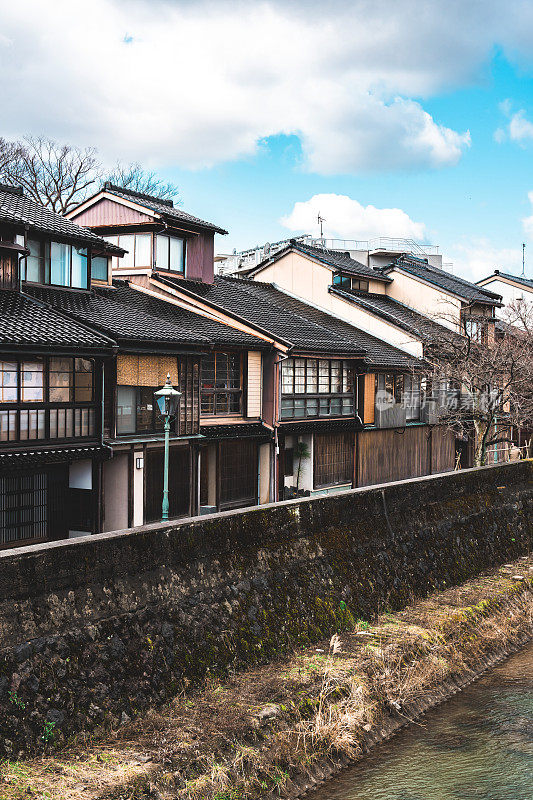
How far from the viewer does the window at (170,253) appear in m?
28.1

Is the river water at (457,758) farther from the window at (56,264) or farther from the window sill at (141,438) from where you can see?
the window at (56,264)

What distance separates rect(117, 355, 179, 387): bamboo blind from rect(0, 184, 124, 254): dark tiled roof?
4406 millimetres

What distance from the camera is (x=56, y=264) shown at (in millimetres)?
22781

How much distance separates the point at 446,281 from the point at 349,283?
25.2 ft

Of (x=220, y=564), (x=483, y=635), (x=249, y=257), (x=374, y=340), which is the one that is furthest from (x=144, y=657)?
(x=249, y=257)

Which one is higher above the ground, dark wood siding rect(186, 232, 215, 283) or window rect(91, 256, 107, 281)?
dark wood siding rect(186, 232, 215, 283)

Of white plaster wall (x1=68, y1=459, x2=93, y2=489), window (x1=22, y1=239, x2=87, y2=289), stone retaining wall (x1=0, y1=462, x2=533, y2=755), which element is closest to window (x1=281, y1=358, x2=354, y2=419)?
window (x1=22, y1=239, x2=87, y2=289)

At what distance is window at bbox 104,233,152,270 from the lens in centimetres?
2783

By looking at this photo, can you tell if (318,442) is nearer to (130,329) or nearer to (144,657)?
(130,329)

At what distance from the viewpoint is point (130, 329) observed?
2122 cm

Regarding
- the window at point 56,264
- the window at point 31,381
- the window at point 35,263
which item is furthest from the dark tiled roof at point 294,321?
the window at point 31,381

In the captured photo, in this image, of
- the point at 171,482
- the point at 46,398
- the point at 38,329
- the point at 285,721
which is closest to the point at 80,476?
the point at 46,398

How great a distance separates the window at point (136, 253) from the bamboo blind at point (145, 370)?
663 centimetres

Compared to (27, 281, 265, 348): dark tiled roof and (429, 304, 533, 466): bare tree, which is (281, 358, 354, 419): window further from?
(429, 304, 533, 466): bare tree
